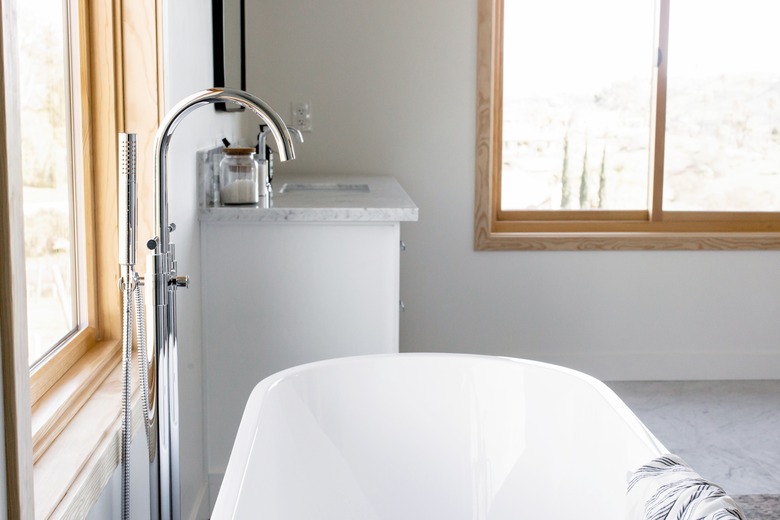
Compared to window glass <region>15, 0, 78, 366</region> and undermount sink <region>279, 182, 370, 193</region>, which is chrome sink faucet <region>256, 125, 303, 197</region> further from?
window glass <region>15, 0, 78, 366</region>

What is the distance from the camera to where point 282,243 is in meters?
2.23

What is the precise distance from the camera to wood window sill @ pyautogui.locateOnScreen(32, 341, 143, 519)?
1147 millimetres

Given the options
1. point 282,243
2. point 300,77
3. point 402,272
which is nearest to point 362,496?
point 282,243

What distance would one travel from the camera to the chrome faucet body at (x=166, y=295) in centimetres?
143

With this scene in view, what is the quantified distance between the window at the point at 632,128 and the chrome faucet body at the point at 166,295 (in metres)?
2.11

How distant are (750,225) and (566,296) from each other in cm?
83

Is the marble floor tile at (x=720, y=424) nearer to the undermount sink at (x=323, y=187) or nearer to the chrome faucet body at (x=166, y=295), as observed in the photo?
the undermount sink at (x=323, y=187)

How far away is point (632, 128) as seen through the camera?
3.59 meters

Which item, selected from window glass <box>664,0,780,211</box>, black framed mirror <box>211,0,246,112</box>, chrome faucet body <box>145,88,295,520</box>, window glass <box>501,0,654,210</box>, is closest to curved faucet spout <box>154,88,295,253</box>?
chrome faucet body <box>145,88,295,520</box>

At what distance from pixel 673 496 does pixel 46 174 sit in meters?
1.07

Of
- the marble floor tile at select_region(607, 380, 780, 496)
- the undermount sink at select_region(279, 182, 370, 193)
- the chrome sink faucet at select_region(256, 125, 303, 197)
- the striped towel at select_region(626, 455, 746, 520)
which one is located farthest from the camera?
the undermount sink at select_region(279, 182, 370, 193)

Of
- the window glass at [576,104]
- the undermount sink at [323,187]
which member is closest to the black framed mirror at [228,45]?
the undermount sink at [323,187]

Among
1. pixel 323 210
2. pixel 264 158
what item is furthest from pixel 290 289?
pixel 264 158

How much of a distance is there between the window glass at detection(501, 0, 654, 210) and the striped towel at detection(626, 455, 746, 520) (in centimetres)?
234
